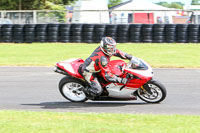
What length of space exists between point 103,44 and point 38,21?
16.4m

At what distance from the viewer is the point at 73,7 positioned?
109 feet

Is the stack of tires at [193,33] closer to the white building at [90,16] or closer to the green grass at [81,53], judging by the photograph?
the green grass at [81,53]

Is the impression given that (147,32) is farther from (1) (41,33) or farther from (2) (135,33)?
(1) (41,33)

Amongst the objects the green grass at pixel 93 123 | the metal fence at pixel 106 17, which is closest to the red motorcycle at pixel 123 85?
the green grass at pixel 93 123

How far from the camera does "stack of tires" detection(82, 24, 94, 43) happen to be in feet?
67.7

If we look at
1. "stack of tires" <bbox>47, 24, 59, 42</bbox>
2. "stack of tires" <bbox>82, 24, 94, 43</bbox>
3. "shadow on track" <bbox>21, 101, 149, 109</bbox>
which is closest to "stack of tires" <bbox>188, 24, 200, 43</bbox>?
"stack of tires" <bbox>82, 24, 94, 43</bbox>

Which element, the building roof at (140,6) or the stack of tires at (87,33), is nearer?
the stack of tires at (87,33)

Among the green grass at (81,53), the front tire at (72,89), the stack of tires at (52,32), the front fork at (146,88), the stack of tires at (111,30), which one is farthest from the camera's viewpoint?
the stack of tires at (52,32)

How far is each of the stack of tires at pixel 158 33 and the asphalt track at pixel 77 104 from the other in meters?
7.40

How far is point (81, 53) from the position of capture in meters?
18.3

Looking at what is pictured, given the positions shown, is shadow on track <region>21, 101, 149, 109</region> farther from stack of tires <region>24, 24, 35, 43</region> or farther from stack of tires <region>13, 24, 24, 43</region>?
stack of tires <region>13, 24, 24, 43</region>

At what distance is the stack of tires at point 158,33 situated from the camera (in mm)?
19875

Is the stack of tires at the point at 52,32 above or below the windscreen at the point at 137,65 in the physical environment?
below

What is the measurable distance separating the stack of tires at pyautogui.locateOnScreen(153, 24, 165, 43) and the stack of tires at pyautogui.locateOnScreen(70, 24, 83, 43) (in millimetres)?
3968
